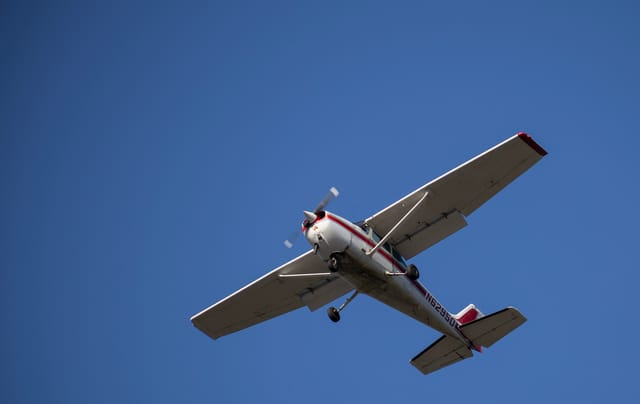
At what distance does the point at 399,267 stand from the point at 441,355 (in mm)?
3457

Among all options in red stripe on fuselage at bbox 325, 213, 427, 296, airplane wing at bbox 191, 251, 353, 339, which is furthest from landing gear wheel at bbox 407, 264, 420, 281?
airplane wing at bbox 191, 251, 353, 339

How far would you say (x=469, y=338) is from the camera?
22828mm

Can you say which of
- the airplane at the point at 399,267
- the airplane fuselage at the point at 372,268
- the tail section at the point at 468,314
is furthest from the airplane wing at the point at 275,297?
the tail section at the point at 468,314

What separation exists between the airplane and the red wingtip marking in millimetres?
24

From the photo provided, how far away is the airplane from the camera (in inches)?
789

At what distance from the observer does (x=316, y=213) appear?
2000 cm

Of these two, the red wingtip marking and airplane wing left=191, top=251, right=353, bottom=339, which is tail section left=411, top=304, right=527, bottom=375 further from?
the red wingtip marking

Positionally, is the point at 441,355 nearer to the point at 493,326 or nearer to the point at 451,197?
the point at 493,326

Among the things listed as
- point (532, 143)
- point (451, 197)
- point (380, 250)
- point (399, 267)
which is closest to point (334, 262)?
point (380, 250)

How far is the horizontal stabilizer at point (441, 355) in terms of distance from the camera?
75.2ft

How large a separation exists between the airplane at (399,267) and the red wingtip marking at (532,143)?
24 mm

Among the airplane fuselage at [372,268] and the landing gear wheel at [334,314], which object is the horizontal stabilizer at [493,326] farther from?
the landing gear wheel at [334,314]

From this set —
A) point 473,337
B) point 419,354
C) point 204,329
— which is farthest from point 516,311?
point 204,329

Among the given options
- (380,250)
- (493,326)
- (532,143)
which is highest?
(380,250)
